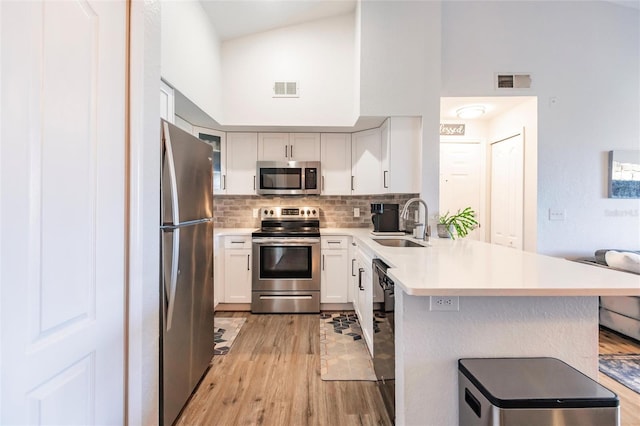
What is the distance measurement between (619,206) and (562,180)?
0.71m

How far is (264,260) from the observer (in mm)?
3465

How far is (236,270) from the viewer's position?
11.5 ft

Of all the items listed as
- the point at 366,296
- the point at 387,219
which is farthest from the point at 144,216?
the point at 387,219

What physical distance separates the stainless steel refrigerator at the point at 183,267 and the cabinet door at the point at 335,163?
1.83 m

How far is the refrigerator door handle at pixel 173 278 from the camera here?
5.20ft

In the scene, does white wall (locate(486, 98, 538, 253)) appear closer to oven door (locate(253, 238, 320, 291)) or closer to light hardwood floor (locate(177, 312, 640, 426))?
light hardwood floor (locate(177, 312, 640, 426))

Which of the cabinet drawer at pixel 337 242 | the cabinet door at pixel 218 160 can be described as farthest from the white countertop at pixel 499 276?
the cabinet door at pixel 218 160

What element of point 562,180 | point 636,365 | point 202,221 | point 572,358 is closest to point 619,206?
point 562,180

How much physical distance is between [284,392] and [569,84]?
4118 mm

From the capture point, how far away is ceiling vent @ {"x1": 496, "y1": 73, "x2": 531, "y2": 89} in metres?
3.19

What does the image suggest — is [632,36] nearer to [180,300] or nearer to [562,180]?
[562,180]

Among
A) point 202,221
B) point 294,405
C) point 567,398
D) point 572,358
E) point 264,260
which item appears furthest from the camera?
point 264,260

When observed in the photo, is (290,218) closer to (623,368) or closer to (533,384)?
(533,384)

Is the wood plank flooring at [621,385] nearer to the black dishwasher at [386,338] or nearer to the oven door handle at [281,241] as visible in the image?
the black dishwasher at [386,338]
